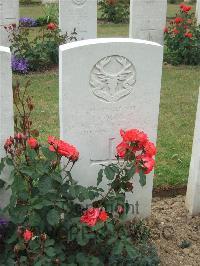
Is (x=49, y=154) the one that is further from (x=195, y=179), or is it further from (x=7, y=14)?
(x=7, y=14)

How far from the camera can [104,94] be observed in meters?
3.32

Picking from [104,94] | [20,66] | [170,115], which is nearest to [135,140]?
[104,94]

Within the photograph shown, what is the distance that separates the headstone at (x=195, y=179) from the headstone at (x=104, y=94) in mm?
407

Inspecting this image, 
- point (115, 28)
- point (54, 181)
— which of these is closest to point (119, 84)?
point (54, 181)

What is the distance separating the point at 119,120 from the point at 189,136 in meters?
2.39

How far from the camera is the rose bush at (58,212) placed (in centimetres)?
282

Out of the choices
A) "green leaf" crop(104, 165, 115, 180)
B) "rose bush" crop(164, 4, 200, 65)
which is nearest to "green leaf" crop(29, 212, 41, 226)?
"green leaf" crop(104, 165, 115, 180)

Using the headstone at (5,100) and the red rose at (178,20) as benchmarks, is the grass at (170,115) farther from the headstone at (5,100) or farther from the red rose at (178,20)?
the headstone at (5,100)

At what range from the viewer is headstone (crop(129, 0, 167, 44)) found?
8762 mm

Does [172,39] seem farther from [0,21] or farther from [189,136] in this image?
[189,136]

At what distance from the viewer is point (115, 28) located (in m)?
13.1

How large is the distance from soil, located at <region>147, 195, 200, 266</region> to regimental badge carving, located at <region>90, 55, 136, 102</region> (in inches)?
42.9

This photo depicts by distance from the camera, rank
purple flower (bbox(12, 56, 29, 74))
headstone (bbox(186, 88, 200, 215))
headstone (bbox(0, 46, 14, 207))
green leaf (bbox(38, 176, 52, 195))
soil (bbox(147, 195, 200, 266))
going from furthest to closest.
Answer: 1. purple flower (bbox(12, 56, 29, 74))
2. headstone (bbox(186, 88, 200, 215))
3. soil (bbox(147, 195, 200, 266))
4. headstone (bbox(0, 46, 14, 207))
5. green leaf (bbox(38, 176, 52, 195))

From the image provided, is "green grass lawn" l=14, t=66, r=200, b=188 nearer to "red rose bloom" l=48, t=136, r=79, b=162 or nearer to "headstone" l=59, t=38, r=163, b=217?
"headstone" l=59, t=38, r=163, b=217
